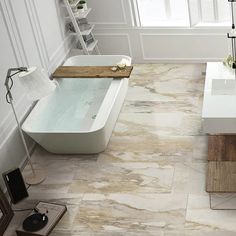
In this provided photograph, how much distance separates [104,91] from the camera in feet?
18.2

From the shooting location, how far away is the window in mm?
5953

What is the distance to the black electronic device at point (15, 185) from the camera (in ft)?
14.1

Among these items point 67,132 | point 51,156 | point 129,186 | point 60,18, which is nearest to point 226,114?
point 129,186

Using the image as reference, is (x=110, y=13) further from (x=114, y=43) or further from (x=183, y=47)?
(x=183, y=47)

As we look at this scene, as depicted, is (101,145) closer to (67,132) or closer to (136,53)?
(67,132)

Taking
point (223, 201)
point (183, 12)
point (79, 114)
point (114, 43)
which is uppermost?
point (183, 12)

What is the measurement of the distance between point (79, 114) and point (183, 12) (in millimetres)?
2010

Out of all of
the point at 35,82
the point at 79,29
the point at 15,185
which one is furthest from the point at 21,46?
the point at 15,185

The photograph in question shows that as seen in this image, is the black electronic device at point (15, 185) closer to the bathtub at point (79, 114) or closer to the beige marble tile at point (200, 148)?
the bathtub at point (79, 114)

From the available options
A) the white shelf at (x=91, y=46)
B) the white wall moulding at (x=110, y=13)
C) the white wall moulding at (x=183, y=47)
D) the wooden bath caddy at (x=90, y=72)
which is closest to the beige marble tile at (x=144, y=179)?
the wooden bath caddy at (x=90, y=72)

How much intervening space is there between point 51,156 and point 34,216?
98cm

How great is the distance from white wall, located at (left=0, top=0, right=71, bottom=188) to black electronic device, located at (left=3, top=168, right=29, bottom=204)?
8.9 inches

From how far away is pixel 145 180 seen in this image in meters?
4.46

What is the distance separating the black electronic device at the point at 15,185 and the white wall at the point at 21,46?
23 cm
